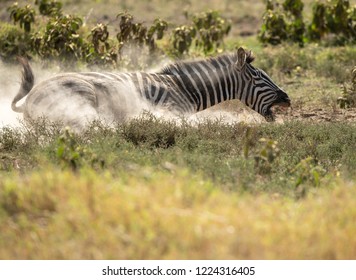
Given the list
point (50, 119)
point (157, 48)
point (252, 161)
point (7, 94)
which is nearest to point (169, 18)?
point (157, 48)

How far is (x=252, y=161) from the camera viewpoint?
7.71 metres

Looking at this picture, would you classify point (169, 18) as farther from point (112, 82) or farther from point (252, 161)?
point (252, 161)

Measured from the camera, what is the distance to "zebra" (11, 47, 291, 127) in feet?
31.5

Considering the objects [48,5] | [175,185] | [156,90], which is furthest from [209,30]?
[175,185]

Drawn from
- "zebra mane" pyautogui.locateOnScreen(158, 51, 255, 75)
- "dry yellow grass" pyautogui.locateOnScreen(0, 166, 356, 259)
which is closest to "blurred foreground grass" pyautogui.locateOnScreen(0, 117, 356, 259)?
"dry yellow grass" pyautogui.locateOnScreen(0, 166, 356, 259)

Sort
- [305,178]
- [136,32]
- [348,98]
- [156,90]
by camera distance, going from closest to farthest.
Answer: [305,178] → [156,90] → [348,98] → [136,32]

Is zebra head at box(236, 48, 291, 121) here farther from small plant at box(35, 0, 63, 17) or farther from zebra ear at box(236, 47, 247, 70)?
small plant at box(35, 0, 63, 17)

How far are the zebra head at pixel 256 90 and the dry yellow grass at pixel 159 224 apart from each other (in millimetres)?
5093

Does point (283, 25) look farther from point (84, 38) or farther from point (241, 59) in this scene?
point (241, 59)

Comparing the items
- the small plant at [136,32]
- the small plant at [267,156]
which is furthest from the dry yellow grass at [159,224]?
the small plant at [136,32]

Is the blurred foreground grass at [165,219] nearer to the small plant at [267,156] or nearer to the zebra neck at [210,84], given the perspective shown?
the small plant at [267,156]

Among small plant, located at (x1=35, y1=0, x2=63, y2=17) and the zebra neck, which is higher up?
small plant, located at (x1=35, y1=0, x2=63, y2=17)

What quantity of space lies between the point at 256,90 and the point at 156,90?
1.32m

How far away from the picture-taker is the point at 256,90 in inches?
418
